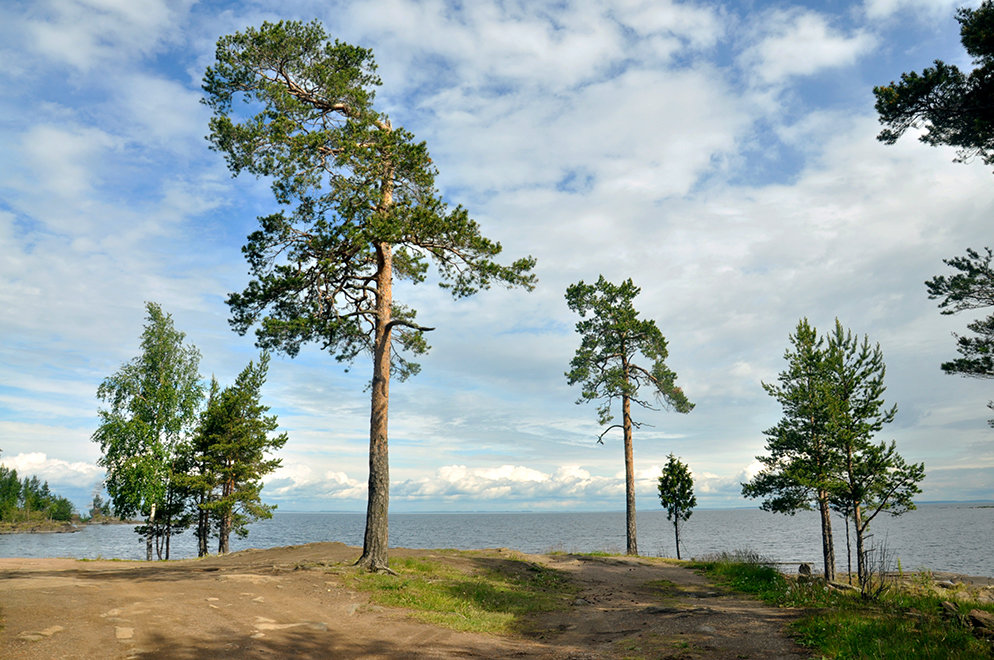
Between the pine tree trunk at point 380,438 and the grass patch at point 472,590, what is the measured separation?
0.93 m

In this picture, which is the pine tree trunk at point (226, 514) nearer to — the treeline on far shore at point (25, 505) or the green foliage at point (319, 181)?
the green foliage at point (319, 181)

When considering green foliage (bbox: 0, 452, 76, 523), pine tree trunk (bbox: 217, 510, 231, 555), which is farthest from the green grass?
green foliage (bbox: 0, 452, 76, 523)

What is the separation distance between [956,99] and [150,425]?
40.6m

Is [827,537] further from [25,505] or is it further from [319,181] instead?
[25,505]

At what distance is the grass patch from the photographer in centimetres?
1212

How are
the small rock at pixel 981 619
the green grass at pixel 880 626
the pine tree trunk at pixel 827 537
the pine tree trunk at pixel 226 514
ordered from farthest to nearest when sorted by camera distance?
the pine tree trunk at pixel 226 514 < the pine tree trunk at pixel 827 537 < the small rock at pixel 981 619 < the green grass at pixel 880 626

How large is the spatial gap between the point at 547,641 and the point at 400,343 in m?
11.6

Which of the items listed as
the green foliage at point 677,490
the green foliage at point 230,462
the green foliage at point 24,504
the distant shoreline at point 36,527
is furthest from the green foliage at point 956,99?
the green foliage at point 24,504

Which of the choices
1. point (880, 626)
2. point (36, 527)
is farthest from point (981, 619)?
point (36, 527)

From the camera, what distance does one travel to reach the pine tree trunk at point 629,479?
3000cm

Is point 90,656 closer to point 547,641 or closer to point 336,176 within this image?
point 547,641

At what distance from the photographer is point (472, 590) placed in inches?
586

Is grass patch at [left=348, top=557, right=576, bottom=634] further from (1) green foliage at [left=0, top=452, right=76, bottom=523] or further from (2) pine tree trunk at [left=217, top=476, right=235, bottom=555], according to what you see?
(1) green foliage at [left=0, top=452, right=76, bottom=523]

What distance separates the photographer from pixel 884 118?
1520cm
